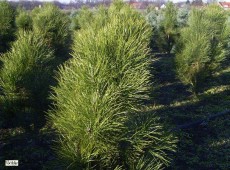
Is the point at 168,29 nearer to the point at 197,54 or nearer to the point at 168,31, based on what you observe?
the point at 168,31

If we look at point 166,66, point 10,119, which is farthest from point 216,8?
point 10,119

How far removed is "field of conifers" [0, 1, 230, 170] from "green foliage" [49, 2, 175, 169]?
0.03 ft

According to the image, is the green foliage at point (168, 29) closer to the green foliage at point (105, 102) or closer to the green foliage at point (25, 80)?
the green foliage at point (25, 80)

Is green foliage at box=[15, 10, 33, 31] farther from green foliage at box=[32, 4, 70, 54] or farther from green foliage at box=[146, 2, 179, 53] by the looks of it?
green foliage at box=[146, 2, 179, 53]

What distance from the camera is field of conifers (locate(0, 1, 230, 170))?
2793mm

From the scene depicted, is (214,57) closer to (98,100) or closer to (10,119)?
(10,119)

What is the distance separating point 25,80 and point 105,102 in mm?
2726

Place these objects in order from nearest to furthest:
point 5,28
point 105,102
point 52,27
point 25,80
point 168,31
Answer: point 105,102
point 25,80
point 5,28
point 52,27
point 168,31

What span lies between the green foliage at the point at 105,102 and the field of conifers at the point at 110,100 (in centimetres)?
Answer: 1

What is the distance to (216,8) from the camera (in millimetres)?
12211

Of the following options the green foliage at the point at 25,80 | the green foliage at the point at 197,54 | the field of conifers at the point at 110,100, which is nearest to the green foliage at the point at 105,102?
the field of conifers at the point at 110,100

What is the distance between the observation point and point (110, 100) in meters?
2.76

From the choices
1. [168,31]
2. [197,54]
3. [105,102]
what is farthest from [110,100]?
[168,31]

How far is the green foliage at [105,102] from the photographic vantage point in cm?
274
